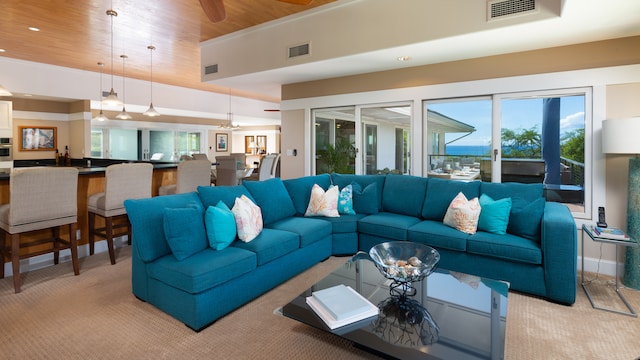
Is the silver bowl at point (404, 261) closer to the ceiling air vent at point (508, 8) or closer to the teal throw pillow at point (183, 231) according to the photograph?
the teal throw pillow at point (183, 231)

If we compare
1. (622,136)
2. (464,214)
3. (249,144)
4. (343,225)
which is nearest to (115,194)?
(343,225)

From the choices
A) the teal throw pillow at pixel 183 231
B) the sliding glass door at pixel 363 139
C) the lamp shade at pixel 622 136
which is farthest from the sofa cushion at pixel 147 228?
the lamp shade at pixel 622 136

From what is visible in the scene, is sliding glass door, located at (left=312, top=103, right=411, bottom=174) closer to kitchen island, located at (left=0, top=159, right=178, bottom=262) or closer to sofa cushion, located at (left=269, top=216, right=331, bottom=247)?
sofa cushion, located at (left=269, top=216, right=331, bottom=247)

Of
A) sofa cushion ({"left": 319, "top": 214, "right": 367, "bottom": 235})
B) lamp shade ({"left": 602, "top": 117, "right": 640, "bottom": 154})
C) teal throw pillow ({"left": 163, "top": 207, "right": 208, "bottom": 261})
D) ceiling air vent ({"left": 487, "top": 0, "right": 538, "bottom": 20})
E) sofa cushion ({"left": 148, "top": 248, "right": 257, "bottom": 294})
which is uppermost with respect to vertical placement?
ceiling air vent ({"left": 487, "top": 0, "right": 538, "bottom": 20})

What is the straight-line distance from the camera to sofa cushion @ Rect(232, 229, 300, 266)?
2.82 metres

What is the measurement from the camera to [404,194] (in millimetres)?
4125

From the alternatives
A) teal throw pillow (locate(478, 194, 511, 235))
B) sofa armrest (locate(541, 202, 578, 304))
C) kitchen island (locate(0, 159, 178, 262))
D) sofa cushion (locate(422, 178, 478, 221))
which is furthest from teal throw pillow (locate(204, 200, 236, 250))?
sofa armrest (locate(541, 202, 578, 304))

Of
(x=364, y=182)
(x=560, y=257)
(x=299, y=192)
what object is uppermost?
(x=364, y=182)

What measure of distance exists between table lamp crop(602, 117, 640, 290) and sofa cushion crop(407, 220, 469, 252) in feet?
5.17

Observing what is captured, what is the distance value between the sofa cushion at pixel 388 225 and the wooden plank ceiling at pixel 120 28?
8.72 feet

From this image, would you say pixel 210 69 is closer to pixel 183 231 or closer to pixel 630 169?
pixel 183 231

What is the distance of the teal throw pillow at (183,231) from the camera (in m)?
2.51

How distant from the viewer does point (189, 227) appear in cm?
260

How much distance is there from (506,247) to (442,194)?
1007mm
